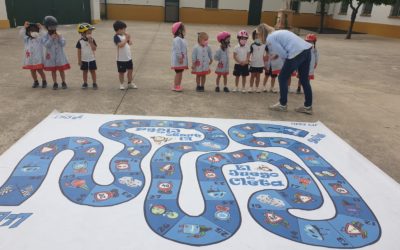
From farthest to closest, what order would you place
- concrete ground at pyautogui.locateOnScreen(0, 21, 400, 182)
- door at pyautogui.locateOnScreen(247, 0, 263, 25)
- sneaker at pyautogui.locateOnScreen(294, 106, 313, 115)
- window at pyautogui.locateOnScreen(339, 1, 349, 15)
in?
door at pyautogui.locateOnScreen(247, 0, 263, 25)
window at pyautogui.locateOnScreen(339, 1, 349, 15)
sneaker at pyautogui.locateOnScreen(294, 106, 313, 115)
concrete ground at pyautogui.locateOnScreen(0, 21, 400, 182)

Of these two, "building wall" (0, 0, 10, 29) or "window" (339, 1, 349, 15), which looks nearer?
"building wall" (0, 0, 10, 29)

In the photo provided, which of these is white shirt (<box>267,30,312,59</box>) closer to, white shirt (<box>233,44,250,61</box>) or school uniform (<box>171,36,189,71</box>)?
white shirt (<box>233,44,250,61</box>)

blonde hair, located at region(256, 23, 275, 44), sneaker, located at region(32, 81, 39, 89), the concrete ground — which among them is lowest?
the concrete ground

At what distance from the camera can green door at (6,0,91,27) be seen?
14.0 metres

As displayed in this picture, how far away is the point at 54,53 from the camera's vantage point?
5.62 m

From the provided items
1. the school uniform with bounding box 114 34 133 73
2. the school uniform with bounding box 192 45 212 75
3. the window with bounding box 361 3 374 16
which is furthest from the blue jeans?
the window with bounding box 361 3 374 16

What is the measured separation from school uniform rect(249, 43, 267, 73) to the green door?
1249 centimetres

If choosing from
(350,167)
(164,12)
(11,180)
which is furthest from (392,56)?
(164,12)

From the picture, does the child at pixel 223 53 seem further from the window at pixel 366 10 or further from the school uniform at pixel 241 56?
the window at pixel 366 10

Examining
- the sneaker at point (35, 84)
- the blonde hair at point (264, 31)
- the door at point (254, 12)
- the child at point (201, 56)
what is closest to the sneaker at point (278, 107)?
the blonde hair at point (264, 31)

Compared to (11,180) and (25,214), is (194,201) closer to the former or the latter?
(25,214)

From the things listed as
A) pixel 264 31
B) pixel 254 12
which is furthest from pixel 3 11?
pixel 254 12

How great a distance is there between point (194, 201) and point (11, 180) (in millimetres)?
1649

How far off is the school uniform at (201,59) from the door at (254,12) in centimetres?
1987
